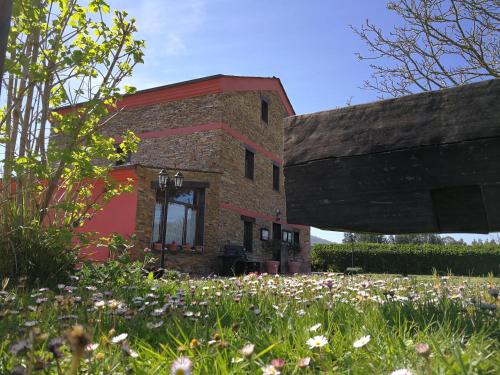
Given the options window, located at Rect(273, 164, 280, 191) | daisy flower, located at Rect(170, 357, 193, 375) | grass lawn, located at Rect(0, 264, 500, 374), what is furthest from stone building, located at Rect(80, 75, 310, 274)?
daisy flower, located at Rect(170, 357, 193, 375)

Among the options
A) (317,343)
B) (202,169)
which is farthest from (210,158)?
(317,343)

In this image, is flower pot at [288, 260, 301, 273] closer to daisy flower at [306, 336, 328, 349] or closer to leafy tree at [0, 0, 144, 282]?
leafy tree at [0, 0, 144, 282]

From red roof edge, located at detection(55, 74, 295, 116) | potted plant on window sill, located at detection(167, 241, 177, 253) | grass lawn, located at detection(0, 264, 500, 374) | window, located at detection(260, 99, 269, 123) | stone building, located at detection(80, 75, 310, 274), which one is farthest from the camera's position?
window, located at detection(260, 99, 269, 123)

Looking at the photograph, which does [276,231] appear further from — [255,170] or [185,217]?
[185,217]

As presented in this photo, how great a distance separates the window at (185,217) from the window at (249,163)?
352cm

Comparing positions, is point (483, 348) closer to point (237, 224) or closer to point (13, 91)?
point (13, 91)

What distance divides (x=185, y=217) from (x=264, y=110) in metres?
7.83

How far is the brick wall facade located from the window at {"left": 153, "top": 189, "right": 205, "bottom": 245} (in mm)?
282

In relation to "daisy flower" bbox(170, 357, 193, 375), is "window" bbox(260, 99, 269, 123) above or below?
above

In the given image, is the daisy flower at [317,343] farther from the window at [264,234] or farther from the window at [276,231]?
the window at [276,231]

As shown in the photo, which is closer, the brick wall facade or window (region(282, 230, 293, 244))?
the brick wall facade

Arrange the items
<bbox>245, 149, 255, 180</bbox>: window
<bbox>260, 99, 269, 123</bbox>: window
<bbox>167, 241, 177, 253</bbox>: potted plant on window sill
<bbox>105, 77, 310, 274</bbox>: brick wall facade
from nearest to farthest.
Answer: <bbox>167, 241, 177, 253</bbox>: potted plant on window sill, <bbox>105, 77, 310, 274</bbox>: brick wall facade, <bbox>245, 149, 255, 180</bbox>: window, <bbox>260, 99, 269, 123</bbox>: window

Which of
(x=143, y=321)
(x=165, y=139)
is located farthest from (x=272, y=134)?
(x=143, y=321)

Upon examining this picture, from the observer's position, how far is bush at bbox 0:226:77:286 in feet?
14.9
